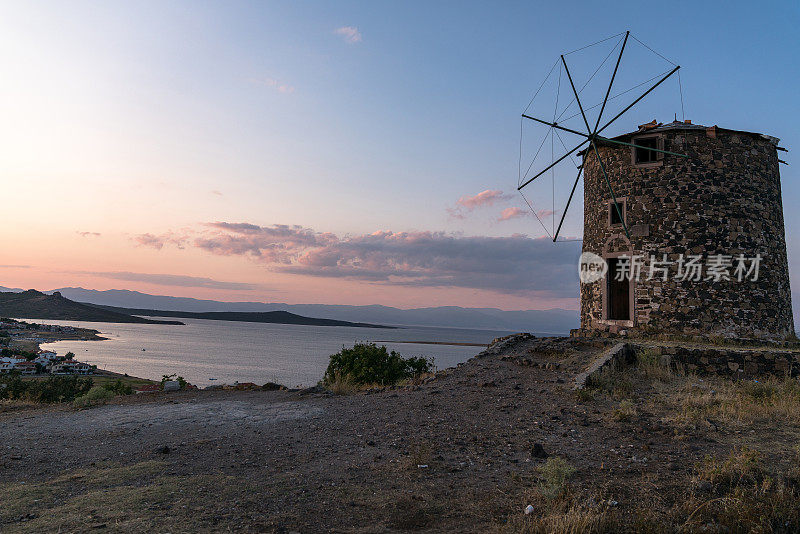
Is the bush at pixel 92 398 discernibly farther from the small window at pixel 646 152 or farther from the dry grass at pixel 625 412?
the small window at pixel 646 152

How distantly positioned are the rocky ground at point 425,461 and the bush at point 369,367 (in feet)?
17.6

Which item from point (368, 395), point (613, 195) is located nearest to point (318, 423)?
point (368, 395)

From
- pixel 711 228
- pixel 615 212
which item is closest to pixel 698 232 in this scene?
pixel 711 228

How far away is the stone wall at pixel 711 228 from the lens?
15422 mm

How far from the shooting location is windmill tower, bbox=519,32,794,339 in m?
15.4

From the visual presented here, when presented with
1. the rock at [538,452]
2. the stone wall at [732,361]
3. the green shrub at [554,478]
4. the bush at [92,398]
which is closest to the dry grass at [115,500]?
the green shrub at [554,478]

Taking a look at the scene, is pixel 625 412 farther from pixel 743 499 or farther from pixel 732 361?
pixel 732 361

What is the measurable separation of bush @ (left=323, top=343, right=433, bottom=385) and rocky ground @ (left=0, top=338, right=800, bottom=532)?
538 centimetres

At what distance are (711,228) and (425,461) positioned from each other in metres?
14.6

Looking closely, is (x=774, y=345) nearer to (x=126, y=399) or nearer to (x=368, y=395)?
(x=368, y=395)

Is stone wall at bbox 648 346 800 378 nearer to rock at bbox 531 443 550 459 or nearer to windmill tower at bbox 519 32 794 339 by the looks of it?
windmill tower at bbox 519 32 794 339

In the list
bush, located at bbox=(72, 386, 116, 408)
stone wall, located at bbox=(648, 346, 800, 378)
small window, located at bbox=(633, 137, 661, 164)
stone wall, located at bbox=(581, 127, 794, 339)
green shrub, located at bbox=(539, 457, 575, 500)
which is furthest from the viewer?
small window, located at bbox=(633, 137, 661, 164)

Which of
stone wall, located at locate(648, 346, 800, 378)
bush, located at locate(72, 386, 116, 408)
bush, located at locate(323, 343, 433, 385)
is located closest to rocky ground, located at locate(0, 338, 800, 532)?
bush, located at locate(72, 386, 116, 408)

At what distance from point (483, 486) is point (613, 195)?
47.4 ft
